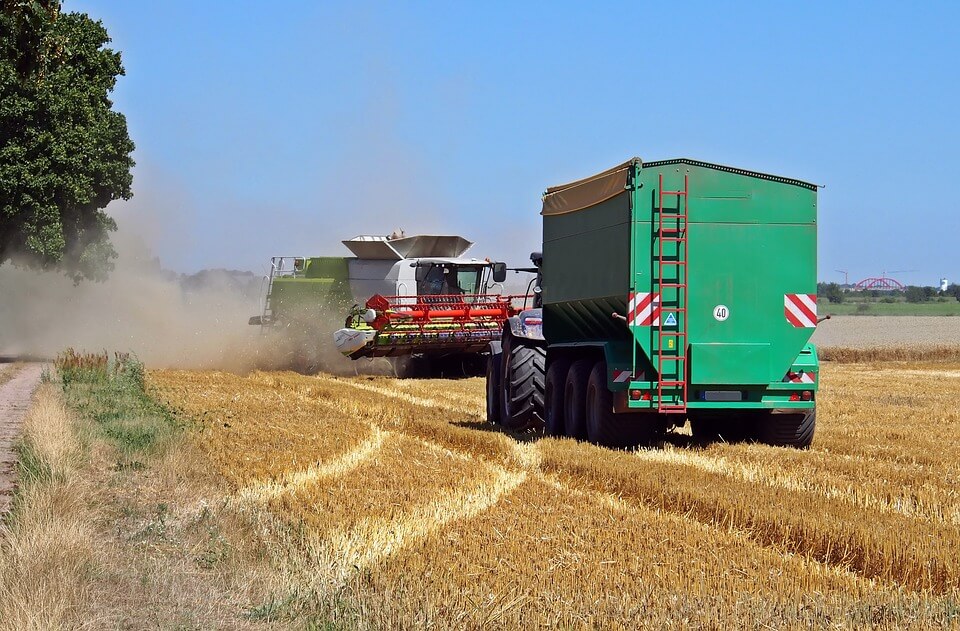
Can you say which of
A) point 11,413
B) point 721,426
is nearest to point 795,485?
point 721,426

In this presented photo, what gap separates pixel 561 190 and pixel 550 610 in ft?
31.7

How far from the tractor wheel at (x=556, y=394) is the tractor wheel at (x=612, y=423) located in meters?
1.39

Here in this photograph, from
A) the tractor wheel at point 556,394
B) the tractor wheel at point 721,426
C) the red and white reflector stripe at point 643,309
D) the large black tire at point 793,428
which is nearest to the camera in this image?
the red and white reflector stripe at point 643,309

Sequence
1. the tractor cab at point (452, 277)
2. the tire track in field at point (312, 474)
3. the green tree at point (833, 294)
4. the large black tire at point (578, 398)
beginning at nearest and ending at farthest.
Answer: the tire track in field at point (312, 474) → the large black tire at point (578, 398) → the tractor cab at point (452, 277) → the green tree at point (833, 294)

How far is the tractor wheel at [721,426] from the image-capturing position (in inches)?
559

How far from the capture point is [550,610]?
19.8ft

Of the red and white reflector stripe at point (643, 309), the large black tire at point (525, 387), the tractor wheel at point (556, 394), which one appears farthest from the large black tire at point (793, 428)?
the large black tire at point (525, 387)

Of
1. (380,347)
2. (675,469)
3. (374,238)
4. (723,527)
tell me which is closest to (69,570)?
(723,527)

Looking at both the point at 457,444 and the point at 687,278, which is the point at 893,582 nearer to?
the point at 687,278

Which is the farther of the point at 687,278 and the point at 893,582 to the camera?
the point at 687,278

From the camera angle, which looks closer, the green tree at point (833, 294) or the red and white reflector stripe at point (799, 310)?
the red and white reflector stripe at point (799, 310)

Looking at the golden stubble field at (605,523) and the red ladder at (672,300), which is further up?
the red ladder at (672,300)

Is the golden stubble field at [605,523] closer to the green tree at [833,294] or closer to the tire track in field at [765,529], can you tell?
the tire track in field at [765,529]

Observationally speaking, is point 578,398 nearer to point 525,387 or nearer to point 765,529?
point 525,387
